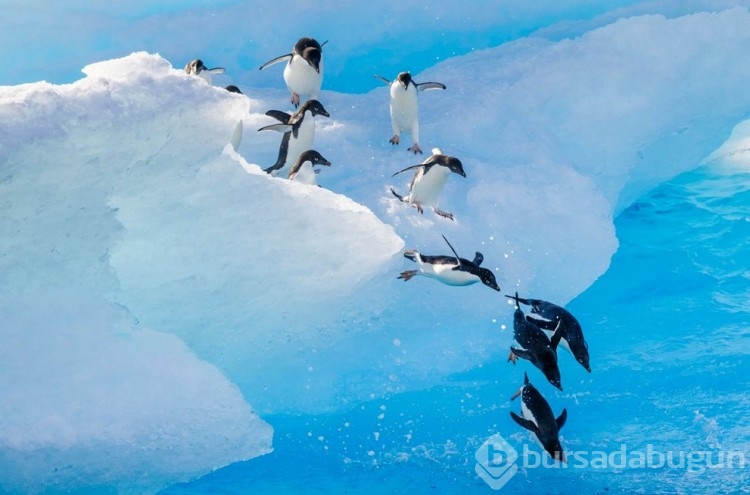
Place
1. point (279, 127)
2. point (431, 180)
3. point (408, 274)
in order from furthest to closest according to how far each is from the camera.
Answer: point (279, 127) < point (431, 180) < point (408, 274)

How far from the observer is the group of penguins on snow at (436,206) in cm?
329

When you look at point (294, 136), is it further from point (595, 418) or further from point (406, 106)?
point (595, 418)

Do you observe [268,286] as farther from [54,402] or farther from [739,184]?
[739,184]

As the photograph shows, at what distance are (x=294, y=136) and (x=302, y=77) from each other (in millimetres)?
903

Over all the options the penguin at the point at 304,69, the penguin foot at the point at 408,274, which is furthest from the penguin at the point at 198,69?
the penguin foot at the point at 408,274

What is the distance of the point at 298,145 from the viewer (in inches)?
179

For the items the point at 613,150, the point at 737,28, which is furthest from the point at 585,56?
the point at 737,28

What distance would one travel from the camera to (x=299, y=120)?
15.1ft

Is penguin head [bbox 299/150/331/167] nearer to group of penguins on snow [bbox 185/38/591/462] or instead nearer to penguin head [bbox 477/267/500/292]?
group of penguins on snow [bbox 185/38/591/462]

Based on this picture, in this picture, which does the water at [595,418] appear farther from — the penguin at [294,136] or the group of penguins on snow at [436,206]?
the penguin at [294,136]

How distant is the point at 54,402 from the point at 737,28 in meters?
5.22

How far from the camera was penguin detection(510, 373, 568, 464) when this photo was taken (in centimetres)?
321

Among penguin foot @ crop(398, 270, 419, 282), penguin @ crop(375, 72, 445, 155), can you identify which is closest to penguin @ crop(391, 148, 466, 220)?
penguin foot @ crop(398, 270, 419, 282)

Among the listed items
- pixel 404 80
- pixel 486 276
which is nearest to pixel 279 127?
pixel 404 80
